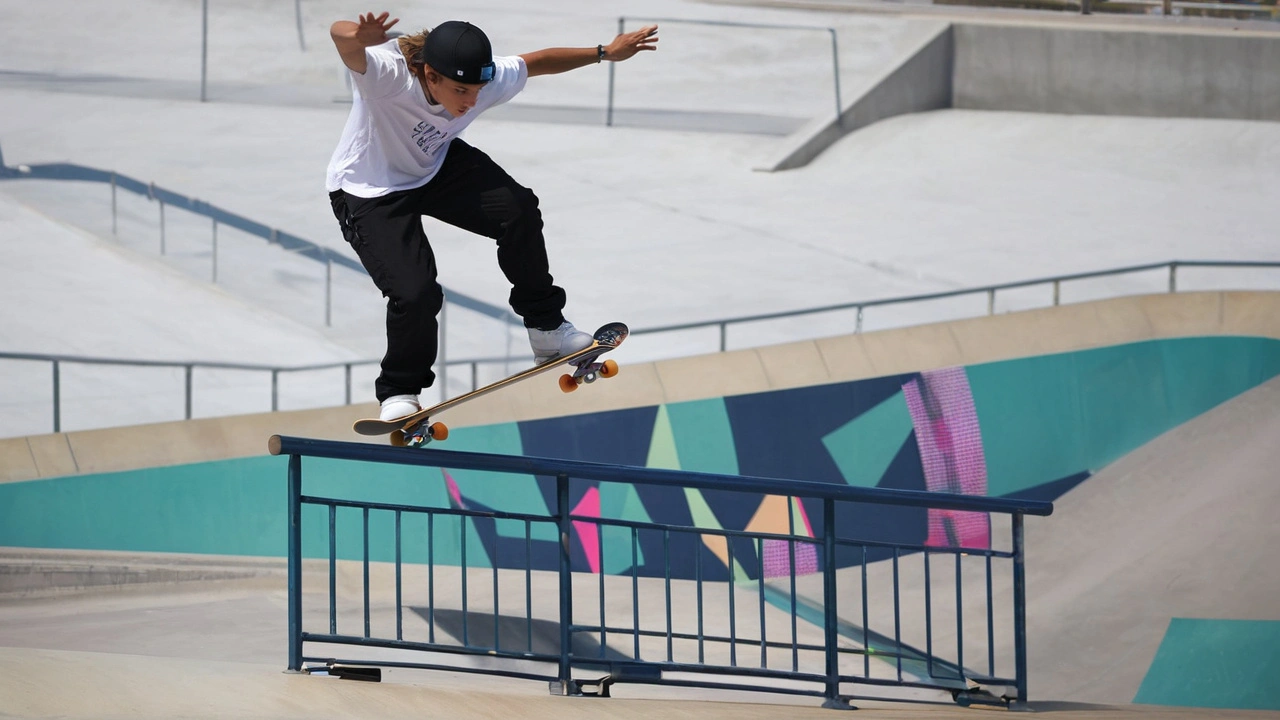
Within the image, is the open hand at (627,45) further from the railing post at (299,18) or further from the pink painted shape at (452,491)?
the railing post at (299,18)

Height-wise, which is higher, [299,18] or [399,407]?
[299,18]

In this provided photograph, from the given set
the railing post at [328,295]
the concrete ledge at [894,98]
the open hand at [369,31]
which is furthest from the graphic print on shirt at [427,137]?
the concrete ledge at [894,98]

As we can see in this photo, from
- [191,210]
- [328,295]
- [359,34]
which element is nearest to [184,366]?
[328,295]

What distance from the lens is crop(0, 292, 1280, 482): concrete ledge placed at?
460 inches

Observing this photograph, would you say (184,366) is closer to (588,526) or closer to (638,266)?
(588,526)

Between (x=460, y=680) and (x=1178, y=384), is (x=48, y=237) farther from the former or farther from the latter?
(x=1178, y=384)

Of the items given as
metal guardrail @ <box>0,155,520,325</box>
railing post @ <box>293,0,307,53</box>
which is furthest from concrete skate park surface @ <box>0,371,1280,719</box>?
railing post @ <box>293,0,307,53</box>

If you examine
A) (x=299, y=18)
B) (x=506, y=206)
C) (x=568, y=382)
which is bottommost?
(x=568, y=382)

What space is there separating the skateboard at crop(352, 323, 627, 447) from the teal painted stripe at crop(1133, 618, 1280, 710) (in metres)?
5.57

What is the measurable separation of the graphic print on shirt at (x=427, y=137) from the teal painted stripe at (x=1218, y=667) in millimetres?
6980

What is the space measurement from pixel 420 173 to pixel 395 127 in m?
0.23

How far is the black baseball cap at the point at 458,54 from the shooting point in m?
5.49

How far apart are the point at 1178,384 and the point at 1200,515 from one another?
8.46 ft

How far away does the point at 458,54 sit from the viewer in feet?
18.0
